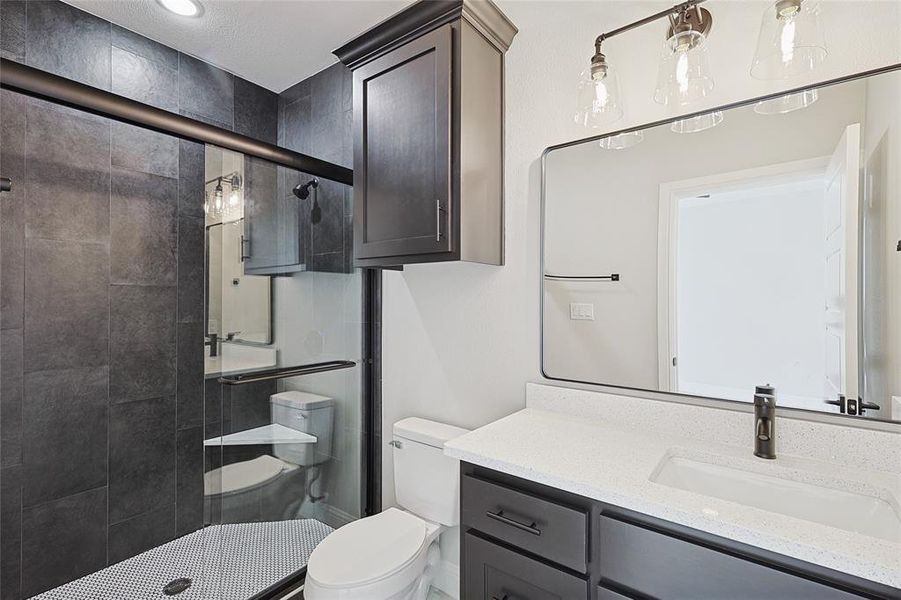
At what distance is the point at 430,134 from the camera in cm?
153

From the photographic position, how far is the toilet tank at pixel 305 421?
191cm

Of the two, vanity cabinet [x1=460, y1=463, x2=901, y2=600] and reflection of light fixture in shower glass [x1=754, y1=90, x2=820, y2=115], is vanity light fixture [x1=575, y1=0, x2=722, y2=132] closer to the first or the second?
Answer: reflection of light fixture in shower glass [x1=754, y1=90, x2=820, y2=115]

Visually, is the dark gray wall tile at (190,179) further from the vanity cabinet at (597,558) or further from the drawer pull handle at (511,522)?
the drawer pull handle at (511,522)

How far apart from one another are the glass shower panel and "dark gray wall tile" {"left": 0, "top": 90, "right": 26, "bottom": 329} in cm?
80

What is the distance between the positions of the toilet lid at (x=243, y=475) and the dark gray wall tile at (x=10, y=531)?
0.77 metres

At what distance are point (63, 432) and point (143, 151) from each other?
1.33 meters

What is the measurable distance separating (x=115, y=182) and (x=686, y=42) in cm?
237

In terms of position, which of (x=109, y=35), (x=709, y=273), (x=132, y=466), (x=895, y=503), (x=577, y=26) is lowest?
(x=132, y=466)

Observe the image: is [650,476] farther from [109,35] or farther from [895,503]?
[109,35]

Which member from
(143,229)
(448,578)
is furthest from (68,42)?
(448,578)

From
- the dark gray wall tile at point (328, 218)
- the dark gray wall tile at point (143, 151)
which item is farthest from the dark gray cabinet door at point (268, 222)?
the dark gray wall tile at point (143, 151)

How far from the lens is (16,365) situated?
1.75 metres

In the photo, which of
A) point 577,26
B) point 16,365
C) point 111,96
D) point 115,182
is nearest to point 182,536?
point 16,365

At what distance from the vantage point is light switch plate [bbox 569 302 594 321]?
1.56 m
